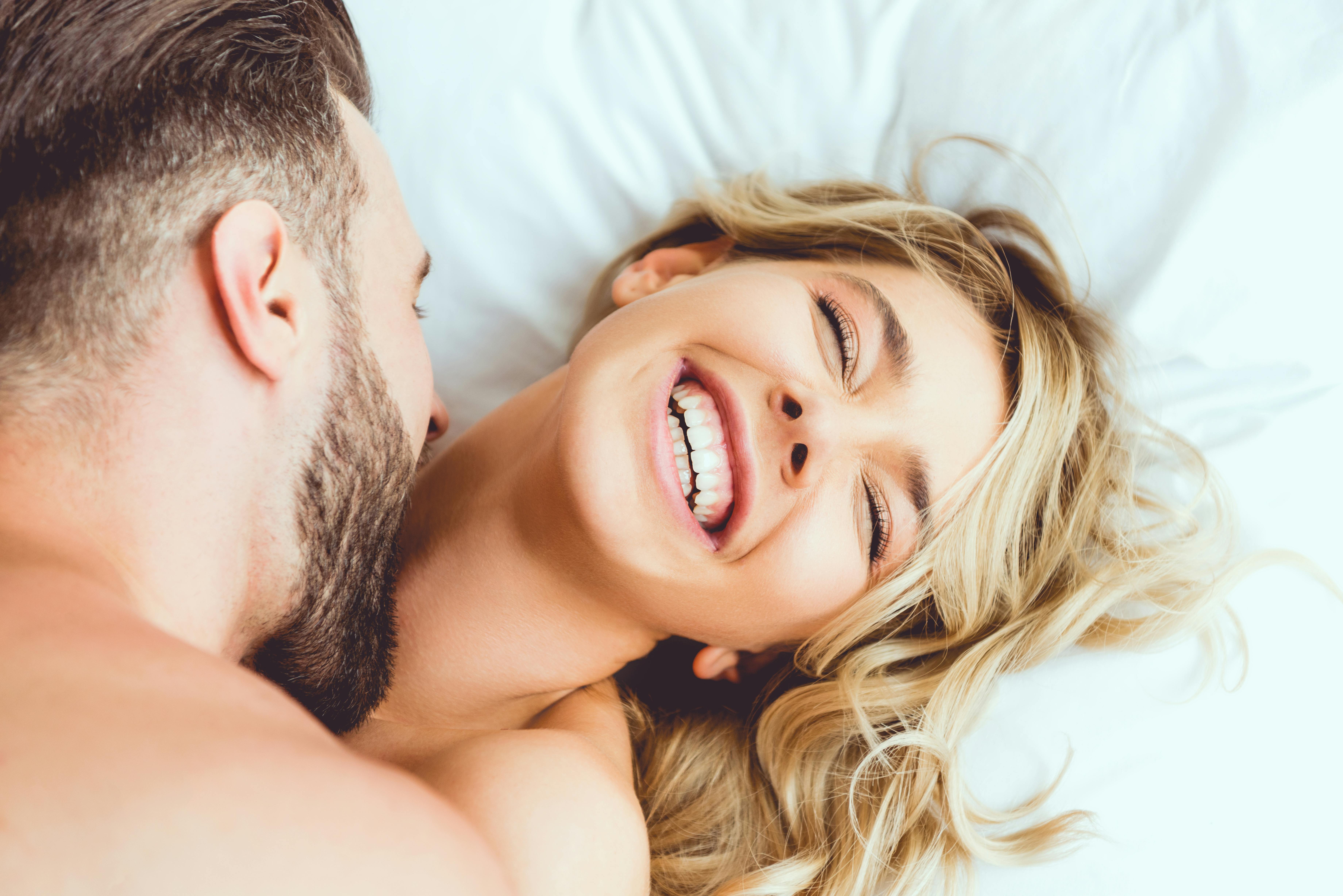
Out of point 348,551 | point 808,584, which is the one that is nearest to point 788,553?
point 808,584

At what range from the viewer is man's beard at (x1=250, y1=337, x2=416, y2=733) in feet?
3.99

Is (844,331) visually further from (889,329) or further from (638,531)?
(638,531)

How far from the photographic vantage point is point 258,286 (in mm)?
1084

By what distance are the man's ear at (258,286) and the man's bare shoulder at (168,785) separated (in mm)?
353

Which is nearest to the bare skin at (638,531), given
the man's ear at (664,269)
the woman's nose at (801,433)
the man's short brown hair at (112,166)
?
the woman's nose at (801,433)

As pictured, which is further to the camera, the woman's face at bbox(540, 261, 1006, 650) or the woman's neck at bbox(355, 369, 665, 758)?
the woman's neck at bbox(355, 369, 665, 758)

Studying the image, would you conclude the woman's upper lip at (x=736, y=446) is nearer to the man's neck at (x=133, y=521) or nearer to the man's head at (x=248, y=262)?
the man's head at (x=248, y=262)

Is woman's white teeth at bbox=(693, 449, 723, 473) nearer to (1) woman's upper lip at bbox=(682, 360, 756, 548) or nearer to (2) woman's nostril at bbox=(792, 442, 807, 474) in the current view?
(1) woman's upper lip at bbox=(682, 360, 756, 548)

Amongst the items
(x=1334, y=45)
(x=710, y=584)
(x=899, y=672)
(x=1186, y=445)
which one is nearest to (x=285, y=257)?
(x=710, y=584)

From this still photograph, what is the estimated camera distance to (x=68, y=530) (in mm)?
936

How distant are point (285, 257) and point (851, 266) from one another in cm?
96

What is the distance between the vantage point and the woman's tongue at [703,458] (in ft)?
4.77

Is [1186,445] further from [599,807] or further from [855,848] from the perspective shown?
[599,807]

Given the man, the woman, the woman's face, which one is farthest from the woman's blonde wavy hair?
the man
